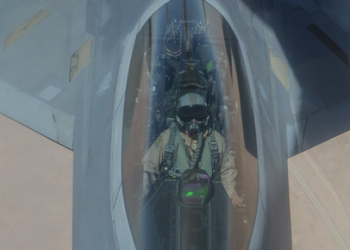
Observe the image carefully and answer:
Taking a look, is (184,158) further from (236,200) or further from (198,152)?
(236,200)

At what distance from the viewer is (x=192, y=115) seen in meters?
2.79

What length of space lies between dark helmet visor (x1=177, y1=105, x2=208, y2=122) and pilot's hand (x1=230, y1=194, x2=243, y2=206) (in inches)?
22.8

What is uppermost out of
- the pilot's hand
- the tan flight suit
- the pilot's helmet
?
the pilot's helmet

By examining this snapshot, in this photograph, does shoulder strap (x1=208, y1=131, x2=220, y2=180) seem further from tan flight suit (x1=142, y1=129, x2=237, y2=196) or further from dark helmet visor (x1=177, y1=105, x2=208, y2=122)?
dark helmet visor (x1=177, y1=105, x2=208, y2=122)

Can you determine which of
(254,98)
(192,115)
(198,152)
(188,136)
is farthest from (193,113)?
(254,98)

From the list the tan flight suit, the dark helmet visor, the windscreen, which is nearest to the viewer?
the windscreen

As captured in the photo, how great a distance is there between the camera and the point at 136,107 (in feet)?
9.52

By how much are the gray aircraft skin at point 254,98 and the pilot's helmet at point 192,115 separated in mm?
428

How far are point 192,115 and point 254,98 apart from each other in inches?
24.3

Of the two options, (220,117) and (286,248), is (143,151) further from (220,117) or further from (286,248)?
(286,248)

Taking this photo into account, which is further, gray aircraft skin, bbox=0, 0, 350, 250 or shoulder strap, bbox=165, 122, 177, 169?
gray aircraft skin, bbox=0, 0, 350, 250

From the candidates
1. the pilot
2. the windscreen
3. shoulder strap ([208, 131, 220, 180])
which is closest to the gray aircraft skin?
the windscreen

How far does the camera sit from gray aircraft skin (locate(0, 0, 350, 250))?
2.83m

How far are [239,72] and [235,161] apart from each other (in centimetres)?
76
